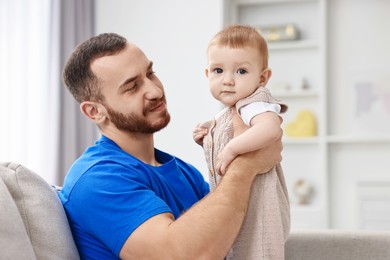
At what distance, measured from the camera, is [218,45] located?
1867 millimetres

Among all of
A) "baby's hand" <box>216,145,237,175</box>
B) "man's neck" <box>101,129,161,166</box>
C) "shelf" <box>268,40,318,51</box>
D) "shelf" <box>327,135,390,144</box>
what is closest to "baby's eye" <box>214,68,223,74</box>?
"baby's hand" <box>216,145,237,175</box>

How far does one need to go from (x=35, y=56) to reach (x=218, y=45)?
281 centimetres

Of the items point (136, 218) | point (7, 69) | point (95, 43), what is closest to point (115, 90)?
point (95, 43)

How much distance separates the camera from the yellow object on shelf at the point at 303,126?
194 inches

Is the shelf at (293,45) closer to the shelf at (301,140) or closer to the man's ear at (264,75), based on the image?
the shelf at (301,140)

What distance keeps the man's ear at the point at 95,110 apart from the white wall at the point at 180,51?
2.77 m

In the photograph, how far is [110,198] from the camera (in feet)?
5.62

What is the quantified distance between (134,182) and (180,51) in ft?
11.0

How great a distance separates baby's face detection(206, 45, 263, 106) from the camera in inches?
72.6

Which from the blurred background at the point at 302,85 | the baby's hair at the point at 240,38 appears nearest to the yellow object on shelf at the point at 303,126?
the blurred background at the point at 302,85

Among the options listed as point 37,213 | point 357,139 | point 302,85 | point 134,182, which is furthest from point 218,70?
point 302,85

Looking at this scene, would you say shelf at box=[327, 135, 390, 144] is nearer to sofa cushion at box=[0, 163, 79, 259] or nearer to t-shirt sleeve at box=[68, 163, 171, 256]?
t-shirt sleeve at box=[68, 163, 171, 256]

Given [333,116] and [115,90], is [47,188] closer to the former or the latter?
[115,90]

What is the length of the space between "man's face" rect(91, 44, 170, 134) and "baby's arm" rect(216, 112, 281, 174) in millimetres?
318
